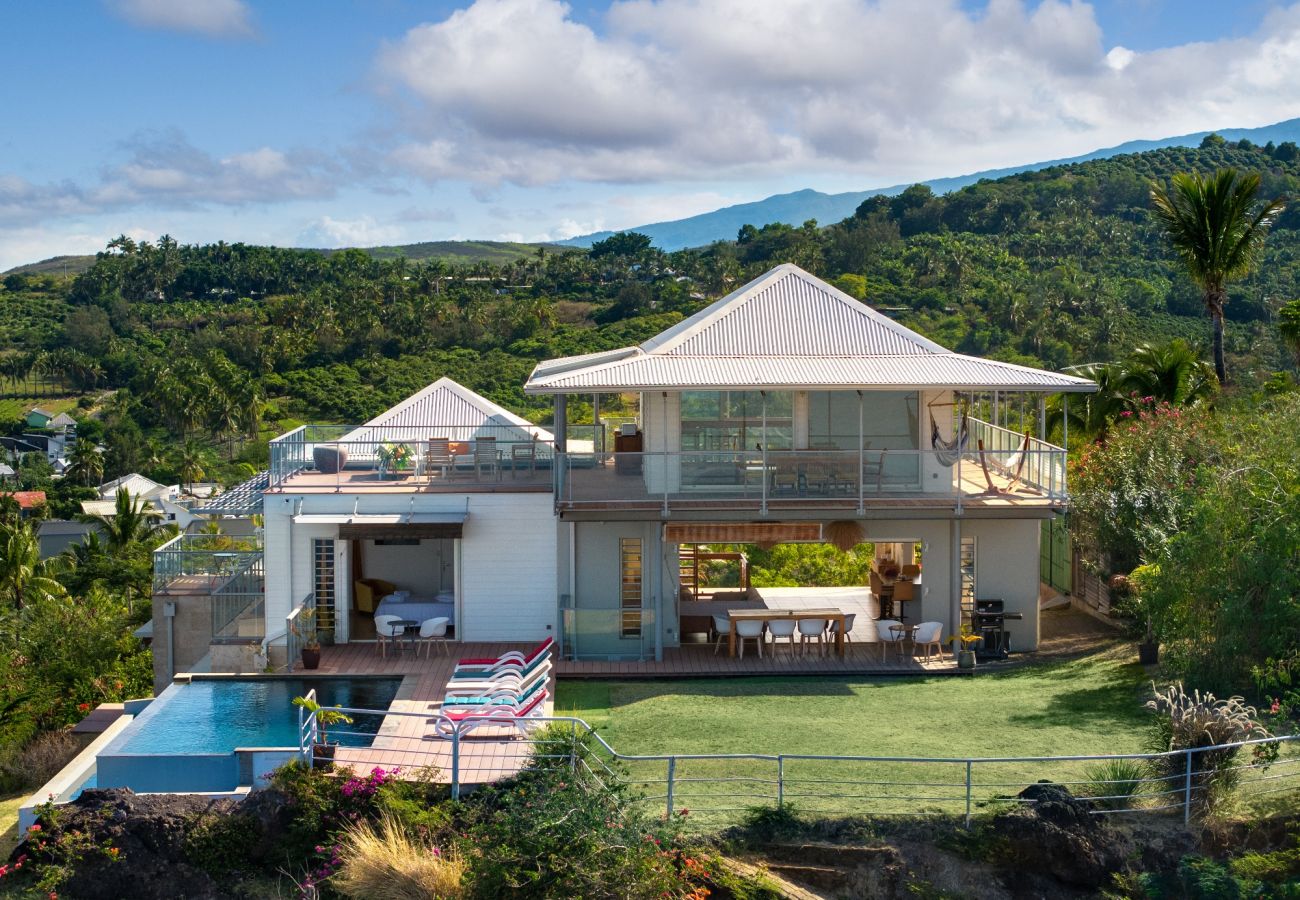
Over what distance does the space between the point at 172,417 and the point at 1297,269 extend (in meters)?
78.4

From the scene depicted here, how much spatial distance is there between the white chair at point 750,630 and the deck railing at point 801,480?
180cm

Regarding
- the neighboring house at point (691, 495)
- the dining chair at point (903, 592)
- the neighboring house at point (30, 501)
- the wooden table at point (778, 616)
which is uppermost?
the neighboring house at point (691, 495)

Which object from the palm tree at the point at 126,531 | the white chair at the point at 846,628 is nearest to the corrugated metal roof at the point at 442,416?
the white chair at the point at 846,628

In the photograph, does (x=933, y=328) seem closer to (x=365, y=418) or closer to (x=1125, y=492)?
(x=365, y=418)

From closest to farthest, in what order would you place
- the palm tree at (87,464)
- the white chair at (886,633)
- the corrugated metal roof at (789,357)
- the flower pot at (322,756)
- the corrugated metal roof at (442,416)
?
the flower pot at (322,756) < the corrugated metal roof at (789,357) < the white chair at (886,633) < the corrugated metal roof at (442,416) < the palm tree at (87,464)

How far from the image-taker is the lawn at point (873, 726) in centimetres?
1421

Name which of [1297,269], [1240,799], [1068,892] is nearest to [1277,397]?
[1240,799]

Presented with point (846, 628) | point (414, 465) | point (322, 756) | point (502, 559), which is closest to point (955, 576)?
point (846, 628)

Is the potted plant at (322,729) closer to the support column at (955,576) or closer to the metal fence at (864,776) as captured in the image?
the metal fence at (864,776)

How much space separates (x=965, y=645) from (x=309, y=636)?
10.4 meters

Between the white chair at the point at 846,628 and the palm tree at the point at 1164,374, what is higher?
the palm tree at the point at 1164,374

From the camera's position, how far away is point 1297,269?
242 ft

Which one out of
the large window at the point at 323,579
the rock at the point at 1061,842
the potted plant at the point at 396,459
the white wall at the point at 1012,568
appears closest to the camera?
the rock at the point at 1061,842

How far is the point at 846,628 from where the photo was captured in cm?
2134
